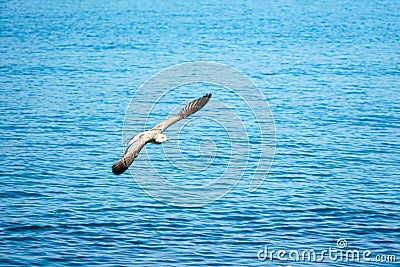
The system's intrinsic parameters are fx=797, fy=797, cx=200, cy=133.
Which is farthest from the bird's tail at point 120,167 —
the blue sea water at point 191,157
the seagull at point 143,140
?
the blue sea water at point 191,157

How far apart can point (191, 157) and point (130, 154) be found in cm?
1671

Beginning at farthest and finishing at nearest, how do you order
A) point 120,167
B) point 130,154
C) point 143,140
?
1. point 143,140
2. point 130,154
3. point 120,167

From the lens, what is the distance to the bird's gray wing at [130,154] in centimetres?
1936

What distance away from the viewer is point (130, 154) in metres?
20.0

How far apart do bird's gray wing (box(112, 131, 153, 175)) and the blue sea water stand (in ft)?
15.9

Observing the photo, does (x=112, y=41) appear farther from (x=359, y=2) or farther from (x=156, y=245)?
(x=359, y=2)

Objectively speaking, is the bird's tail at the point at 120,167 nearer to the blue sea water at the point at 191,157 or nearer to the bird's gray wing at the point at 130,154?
the bird's gray wing at the point at 130,154

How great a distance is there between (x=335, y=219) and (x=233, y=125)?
14.8 meters

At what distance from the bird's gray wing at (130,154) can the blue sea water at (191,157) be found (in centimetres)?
485

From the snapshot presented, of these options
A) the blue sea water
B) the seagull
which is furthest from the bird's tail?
the blue sea water

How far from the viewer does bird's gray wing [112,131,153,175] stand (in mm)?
19364

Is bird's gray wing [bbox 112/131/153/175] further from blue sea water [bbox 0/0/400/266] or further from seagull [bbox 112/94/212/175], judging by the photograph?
blue sea water [bbox 0/0/400/266]

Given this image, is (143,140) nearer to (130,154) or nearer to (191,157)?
(130,154)

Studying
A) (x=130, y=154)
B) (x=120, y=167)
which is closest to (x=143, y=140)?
(x=130, y=154)
